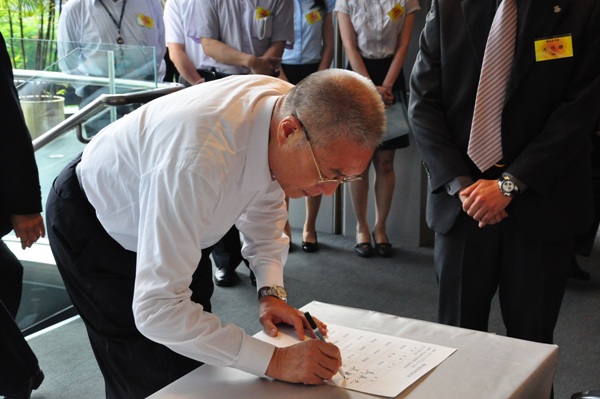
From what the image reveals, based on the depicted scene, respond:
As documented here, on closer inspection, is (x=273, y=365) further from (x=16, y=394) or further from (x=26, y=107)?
(x=26, y=107)

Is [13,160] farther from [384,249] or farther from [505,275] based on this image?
[384,249]

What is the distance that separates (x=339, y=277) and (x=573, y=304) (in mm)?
1146

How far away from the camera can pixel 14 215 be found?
2.31 meters

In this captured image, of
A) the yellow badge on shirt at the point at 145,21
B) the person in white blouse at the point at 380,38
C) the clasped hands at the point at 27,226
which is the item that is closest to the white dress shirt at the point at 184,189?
the clasped hands at the point at 27,226

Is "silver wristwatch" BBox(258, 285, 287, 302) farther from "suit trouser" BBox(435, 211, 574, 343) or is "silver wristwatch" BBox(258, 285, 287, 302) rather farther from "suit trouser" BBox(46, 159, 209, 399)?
"suit trouser" BBox(435, 211, 574, 343)

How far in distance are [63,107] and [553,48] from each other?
7.21 feet

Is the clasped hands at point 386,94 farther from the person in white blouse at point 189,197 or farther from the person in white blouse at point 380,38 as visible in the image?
the person in white blouse at point 189,197

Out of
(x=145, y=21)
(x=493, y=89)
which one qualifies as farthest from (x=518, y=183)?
(x=145, y=21)

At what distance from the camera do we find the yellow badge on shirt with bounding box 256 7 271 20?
3811 millimetres

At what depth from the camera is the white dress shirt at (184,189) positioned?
1.32 metres

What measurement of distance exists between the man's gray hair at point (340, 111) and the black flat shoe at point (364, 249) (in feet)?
9.43

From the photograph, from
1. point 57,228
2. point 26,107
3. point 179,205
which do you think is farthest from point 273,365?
point 26,107

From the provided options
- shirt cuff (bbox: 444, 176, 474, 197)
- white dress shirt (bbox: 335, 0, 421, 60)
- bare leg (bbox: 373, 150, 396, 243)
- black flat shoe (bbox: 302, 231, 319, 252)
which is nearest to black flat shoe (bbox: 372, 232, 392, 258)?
bare leg (bbox: 373, 150, 396, 243)

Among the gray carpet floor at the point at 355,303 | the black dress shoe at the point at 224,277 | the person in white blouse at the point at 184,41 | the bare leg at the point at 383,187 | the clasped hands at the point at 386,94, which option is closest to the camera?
the gray carpet floor at the point at 355,303
